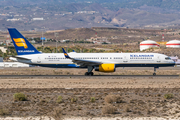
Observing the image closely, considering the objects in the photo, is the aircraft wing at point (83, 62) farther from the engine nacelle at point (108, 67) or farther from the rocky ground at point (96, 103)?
the rocky ground at point (96, 103)

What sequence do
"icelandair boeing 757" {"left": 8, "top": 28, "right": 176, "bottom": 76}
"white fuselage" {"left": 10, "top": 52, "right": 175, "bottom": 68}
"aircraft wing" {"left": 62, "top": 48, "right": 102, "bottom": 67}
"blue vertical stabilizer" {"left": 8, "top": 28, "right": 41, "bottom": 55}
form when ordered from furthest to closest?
"blue vertical stabilizer" {"left": 8, "top": 28, "right": 41, "bottom": 55} < "white fuselage" {"left": 10, "top": 52, "right": 175, "bottom": 68} < "icelandair boeing 757" {"left": 8, "top": 28, "right": 176, "bottom": 76} < "aircraft wing" {"left": 62, "top": 48, "right": 102, "bottom": 67}

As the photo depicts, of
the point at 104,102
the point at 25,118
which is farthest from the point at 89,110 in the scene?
the point at 25,118

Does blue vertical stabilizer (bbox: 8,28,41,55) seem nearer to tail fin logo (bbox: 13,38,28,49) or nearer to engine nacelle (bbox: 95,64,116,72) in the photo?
tail fin logo (bbox: 13,38,28,49)

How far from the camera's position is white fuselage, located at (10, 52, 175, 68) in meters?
47.3

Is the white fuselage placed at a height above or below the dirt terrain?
above

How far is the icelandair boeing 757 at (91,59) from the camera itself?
47.0 m

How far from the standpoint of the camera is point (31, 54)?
162ft

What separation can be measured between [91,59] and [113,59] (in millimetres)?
3665

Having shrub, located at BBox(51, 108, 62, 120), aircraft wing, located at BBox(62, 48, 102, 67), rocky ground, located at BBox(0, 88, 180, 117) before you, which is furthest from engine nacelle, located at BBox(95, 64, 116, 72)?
shrub, located at BBox(51, 108, 62, 120)

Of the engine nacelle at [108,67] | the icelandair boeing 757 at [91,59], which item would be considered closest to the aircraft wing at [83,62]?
the icelandair boeing 757 at [91,59]

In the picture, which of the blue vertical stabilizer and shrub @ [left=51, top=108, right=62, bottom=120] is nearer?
shrub @ [left=51, top=108, right=62, bottom=120]

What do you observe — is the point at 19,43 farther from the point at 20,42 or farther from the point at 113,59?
the point at 113,59

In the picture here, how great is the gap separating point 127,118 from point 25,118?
7296 mm

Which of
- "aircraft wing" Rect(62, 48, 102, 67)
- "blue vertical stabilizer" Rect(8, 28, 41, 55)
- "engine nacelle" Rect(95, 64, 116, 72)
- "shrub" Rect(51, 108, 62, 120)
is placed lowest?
"shrub" Rect(51, 108, 62, 120)
